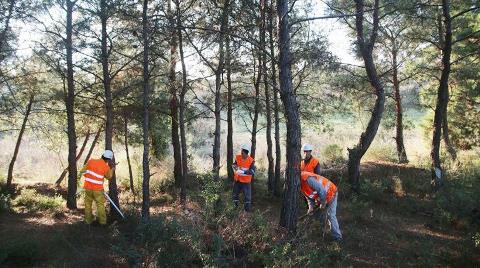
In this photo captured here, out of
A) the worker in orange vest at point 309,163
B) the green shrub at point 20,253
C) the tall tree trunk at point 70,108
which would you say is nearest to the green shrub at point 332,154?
the worker in orange vest at point 309,163

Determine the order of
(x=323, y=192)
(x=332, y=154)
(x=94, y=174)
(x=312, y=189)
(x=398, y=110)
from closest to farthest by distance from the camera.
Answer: (x=323, y=192) → (x=312, y=189) → (x=94, y=174) → (x=332, y=154) → (x=398, y=110)

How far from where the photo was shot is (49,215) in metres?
12.2

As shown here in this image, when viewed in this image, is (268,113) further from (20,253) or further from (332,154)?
(20,253)

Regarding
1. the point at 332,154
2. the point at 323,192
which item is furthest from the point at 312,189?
the point at 332,154

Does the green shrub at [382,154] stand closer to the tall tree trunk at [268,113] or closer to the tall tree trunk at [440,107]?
the tall tree trunk at [440,107]

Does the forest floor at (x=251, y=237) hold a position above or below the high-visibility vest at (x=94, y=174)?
below

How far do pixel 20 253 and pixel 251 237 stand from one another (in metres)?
4.37

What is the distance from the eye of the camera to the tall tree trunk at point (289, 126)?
27.7 ft

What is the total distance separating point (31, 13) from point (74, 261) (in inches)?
290

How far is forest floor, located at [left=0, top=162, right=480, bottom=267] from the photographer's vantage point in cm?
691

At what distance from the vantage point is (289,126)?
8.43 meters

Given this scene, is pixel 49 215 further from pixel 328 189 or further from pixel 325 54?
pixel 325 54

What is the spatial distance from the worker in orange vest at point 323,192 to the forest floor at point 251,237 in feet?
1.41

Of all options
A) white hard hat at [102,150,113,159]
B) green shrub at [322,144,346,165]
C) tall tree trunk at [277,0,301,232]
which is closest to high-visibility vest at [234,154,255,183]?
tall tree trunk at [277,0,301,232]
